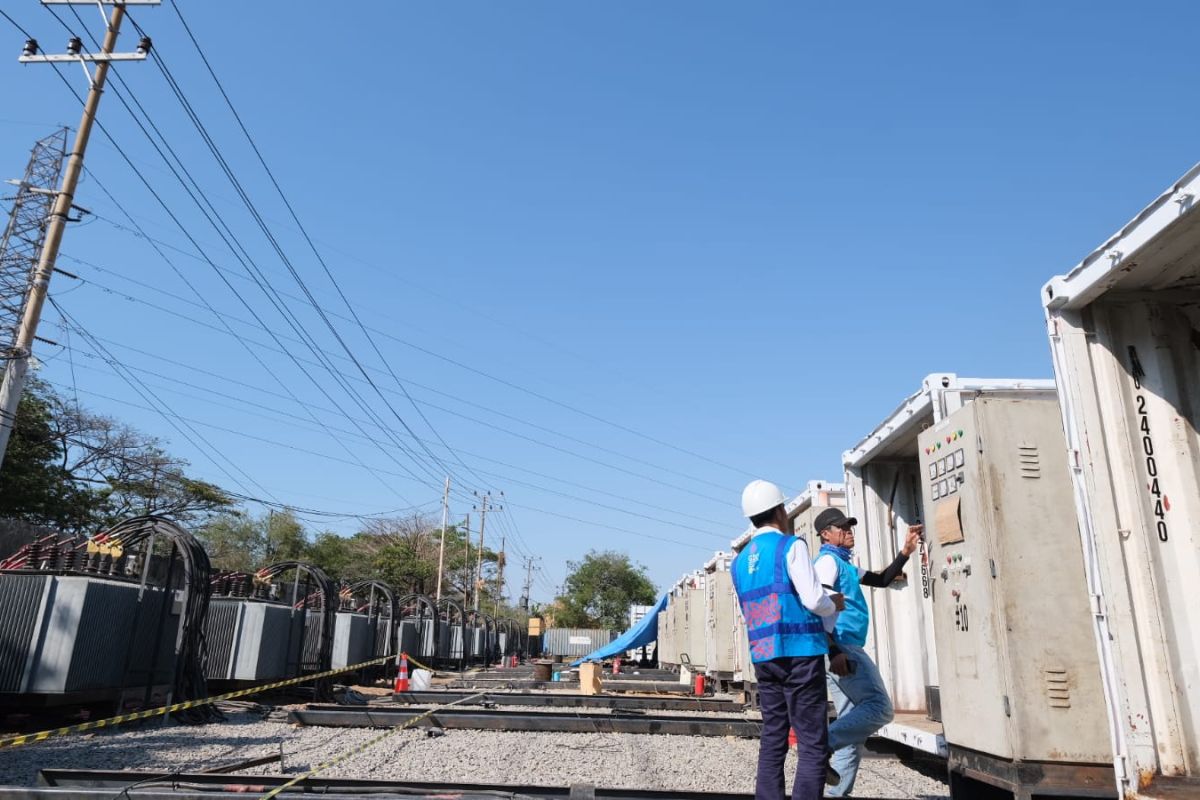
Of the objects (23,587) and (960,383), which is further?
(23,587)

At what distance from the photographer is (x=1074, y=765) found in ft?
14.5

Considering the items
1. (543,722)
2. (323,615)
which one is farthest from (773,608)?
(323,615)

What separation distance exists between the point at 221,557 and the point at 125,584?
53.7 metres

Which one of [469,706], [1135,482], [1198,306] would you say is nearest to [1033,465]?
[1135,482]

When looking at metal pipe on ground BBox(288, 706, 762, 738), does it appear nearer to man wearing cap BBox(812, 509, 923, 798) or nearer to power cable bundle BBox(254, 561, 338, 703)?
power cable bundle BBox(254, 561, 338, 703)

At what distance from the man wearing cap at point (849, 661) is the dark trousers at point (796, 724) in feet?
2.56

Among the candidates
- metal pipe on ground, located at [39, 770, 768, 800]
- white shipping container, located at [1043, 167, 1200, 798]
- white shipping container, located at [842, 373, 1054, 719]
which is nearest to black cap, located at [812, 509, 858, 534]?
white shipping container, located at [1043, 167, 1200, 798]

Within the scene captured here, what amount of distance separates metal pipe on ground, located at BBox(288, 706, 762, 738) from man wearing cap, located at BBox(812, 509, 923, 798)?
454 cm

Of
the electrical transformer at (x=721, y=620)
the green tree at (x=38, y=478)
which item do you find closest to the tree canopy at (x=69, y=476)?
the green tree at (x=38, y=478)

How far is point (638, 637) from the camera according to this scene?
29062mm

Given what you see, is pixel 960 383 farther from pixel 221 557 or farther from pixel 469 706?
pixel 221 557

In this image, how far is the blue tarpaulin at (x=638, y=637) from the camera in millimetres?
27578

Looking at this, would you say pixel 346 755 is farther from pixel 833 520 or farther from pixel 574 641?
pixel 574 641

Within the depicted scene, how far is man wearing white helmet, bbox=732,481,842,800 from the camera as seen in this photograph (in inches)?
149
